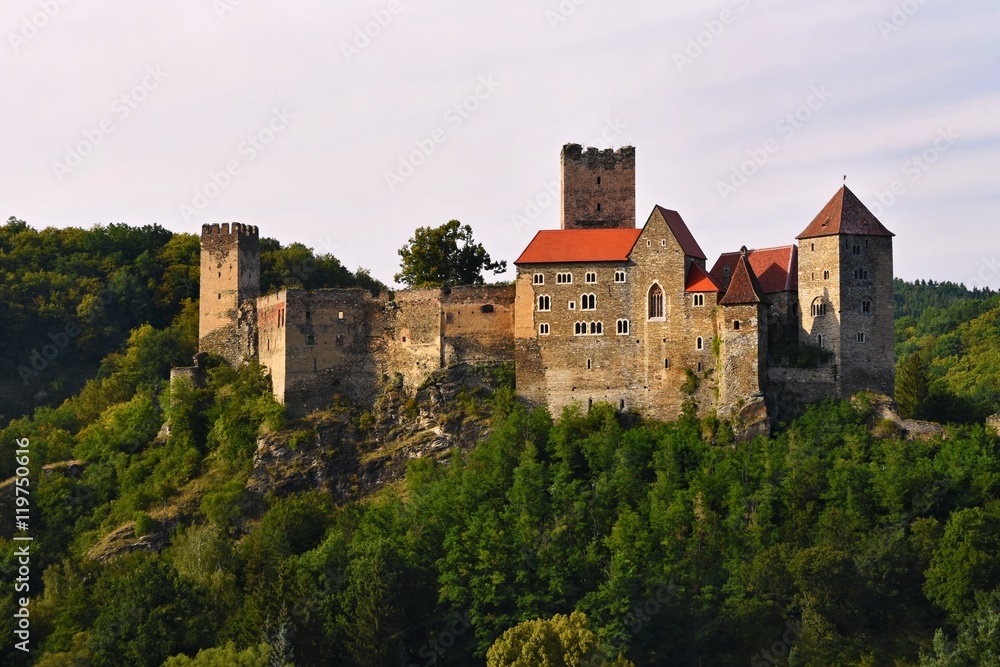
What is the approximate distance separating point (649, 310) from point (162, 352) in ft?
77.9

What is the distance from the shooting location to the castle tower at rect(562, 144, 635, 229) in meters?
62.8

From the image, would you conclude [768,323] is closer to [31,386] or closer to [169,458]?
[169,458]

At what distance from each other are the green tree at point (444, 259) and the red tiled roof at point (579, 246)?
25.0 ft

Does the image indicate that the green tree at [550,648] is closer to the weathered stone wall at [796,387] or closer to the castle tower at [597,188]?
the weathered stone wall at [796,387]

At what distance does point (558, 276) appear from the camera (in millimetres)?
59188

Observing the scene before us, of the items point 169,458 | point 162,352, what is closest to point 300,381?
point 169,458

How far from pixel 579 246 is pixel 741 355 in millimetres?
7993

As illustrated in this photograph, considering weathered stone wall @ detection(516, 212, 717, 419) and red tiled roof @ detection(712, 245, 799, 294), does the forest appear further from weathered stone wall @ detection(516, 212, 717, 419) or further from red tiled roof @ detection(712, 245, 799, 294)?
red tiled roof @ detection(712, 245, 799, 294)

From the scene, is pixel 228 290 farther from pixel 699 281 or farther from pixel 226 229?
pixel 699 281

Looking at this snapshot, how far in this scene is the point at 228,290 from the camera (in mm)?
65562

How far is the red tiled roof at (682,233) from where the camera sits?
58531 mm

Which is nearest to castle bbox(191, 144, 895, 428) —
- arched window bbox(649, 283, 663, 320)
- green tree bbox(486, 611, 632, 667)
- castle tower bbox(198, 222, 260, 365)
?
arched window bbox(649, 283, 663, 320)

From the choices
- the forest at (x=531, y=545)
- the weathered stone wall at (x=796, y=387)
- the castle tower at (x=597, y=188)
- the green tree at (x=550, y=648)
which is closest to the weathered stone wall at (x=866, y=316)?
the weathered stone wall at (x=796, y=387)

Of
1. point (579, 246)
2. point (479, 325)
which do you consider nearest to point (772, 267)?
point (579, 246)
